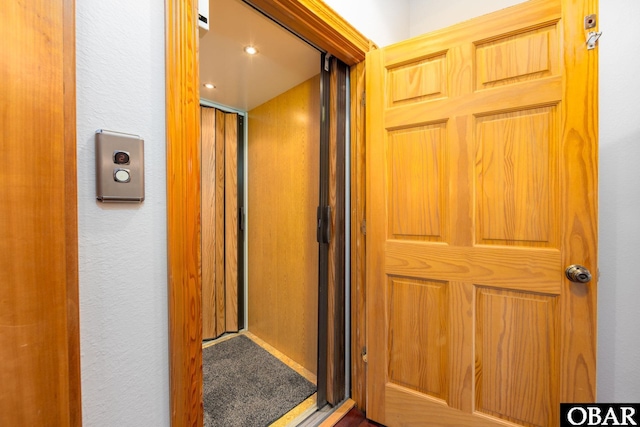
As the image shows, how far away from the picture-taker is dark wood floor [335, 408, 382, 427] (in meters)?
1.31

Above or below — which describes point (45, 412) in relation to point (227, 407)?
above

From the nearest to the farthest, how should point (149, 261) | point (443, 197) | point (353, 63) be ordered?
1. point (149, 261)
2. point (443, 197)
3. point (353, 63)

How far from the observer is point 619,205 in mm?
1075

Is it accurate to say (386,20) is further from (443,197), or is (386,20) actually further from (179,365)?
(179,365)

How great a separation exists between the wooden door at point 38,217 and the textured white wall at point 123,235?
43 millimetres

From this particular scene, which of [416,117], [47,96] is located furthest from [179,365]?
[416,117]

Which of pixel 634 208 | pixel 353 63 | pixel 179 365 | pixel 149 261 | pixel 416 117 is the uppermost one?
pixel 353 63

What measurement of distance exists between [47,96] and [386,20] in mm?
1624

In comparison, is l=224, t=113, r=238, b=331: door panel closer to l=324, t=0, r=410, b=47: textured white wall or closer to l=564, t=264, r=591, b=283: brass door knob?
l=324, t=0, r=410, b=47: textured white wall

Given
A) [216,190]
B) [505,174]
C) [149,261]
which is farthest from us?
[216,190]

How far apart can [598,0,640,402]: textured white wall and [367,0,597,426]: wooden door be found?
28cm

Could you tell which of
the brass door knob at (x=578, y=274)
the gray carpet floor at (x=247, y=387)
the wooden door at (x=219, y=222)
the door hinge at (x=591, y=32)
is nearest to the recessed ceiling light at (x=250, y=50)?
the wooden door at (x=219, y=222)

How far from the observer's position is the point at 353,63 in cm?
139

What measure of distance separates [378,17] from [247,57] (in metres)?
0.82
